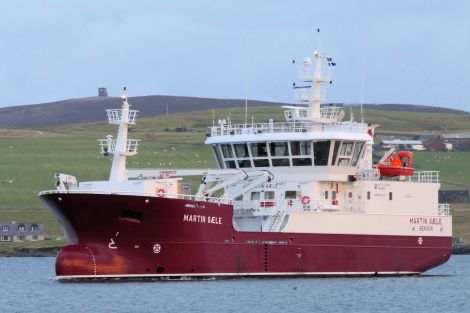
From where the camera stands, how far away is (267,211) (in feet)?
173

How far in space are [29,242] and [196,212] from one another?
48.7 m

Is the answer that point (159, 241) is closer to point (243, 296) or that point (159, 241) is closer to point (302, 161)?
point (243, 296)

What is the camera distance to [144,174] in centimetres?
5241

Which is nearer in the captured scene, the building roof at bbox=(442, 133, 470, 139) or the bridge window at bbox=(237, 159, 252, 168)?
the bridge window at bbox=(237, 159, 252, 168)

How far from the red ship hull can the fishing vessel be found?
0.03 m

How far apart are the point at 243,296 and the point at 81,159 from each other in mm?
77055

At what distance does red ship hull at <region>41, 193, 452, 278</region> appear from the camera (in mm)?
48031

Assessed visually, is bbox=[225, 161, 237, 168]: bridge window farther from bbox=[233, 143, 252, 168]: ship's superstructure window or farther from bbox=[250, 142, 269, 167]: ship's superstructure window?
bbox=[250, 142, 269, 167]: ship's superstructure window

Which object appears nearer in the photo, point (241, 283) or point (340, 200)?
point (241, 283)

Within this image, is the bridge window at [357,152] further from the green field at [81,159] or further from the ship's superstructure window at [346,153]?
the green field at [81,159]

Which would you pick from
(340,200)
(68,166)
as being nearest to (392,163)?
(340,200)

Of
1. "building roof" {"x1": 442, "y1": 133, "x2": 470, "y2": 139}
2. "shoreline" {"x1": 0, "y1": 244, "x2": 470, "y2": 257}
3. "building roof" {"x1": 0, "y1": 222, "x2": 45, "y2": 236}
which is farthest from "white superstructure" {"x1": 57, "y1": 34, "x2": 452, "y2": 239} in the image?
"building roof" {"x1": 442, "y1": 133, "x2": 470, "y2": 139}

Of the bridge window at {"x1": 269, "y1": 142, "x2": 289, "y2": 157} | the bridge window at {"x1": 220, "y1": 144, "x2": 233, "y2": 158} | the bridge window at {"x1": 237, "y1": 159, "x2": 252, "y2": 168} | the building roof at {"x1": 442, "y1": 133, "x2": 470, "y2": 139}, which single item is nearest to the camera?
the bridge window at {"x1": 269, "y1": 142, "x2": 289, "y2": 157}

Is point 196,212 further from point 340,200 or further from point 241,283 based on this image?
point 340,200
